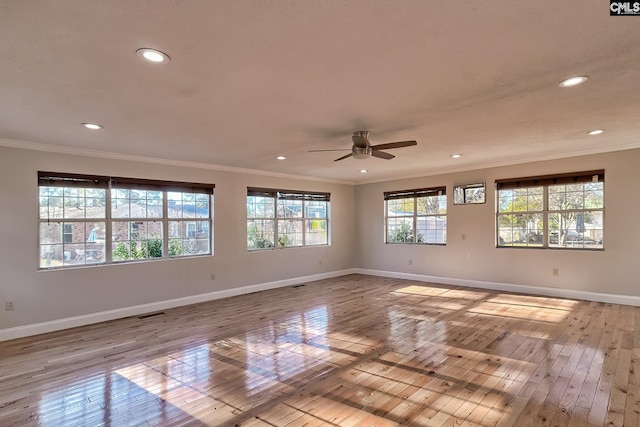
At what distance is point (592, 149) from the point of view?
17.6 feet

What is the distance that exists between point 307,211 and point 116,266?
4.15 metres

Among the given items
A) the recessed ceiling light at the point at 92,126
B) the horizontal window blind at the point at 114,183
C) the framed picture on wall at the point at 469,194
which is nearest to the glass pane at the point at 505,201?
the framed picture on wall at the point at 469,194

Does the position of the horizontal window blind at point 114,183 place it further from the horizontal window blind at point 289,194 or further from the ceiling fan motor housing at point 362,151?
the ceiling fan motor housing at point 362,151

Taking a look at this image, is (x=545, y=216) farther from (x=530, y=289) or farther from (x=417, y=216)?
(x=417, y=216)

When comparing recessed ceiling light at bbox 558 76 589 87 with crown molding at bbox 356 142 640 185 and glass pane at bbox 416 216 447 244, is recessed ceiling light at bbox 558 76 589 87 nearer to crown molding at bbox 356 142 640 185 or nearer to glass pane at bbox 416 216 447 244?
crown molding at bbox 356 142 640 185

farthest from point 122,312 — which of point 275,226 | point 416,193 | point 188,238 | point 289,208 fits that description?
point 416,193

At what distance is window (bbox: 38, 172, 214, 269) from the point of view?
458cm

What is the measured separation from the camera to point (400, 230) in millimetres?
8141

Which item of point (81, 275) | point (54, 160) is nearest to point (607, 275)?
point (81, 275)

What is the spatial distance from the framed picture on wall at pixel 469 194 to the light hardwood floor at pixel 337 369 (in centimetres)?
243

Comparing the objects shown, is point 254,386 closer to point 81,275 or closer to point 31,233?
point 81,275

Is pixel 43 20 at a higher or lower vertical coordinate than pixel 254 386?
higher

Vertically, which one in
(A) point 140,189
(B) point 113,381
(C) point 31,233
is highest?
(A) point 140,189

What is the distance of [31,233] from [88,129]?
5.86 ft
